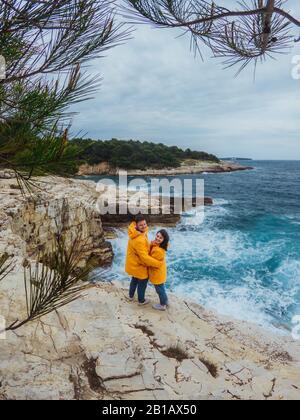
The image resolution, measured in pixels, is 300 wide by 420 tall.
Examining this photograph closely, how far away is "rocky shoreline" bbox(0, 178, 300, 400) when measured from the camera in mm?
3244

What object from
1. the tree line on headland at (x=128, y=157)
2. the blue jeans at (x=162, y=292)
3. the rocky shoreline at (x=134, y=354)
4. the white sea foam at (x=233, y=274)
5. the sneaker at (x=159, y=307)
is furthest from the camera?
the tree line on headland at (x=128, y=157)

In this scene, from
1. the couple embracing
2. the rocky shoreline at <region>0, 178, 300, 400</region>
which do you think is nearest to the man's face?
the couple embracing

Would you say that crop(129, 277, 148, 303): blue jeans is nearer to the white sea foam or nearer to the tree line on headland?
the white sea foam

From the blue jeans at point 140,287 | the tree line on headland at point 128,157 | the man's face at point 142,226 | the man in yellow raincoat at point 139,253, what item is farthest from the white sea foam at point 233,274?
the tree line on headland at point 128,157

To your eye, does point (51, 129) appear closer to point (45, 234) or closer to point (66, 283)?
point (66, 283)

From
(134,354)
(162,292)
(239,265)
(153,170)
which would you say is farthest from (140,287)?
(153,170)

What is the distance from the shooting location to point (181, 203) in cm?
2155

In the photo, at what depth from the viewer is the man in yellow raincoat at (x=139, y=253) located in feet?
15.8

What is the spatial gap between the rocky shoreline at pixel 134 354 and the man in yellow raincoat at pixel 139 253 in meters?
0.67

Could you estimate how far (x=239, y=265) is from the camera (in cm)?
1116

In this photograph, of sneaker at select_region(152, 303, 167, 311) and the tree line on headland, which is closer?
sneaker at select_region(152, 303, 167, 311)

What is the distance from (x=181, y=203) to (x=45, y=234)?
45.7 feet

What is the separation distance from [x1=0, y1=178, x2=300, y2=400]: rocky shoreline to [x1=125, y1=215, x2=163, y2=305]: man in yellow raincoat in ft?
2.21

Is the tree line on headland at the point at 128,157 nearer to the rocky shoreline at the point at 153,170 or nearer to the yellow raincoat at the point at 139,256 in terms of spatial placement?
the rocky shoreline at the point at 153,170
